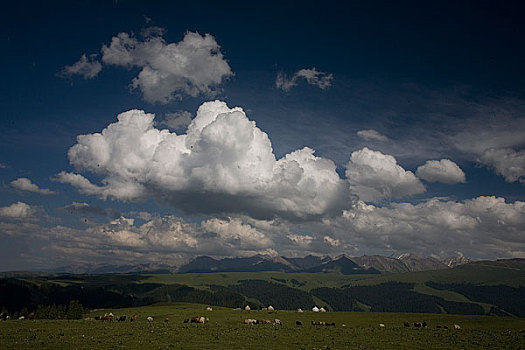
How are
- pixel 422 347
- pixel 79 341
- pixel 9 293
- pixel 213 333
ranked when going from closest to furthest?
pixel 79 341 < pixel 422 347 < pixel 213 333 < pixel 9 293

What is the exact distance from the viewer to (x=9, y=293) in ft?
568

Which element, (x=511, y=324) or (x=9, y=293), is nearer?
(x=511, y=324)

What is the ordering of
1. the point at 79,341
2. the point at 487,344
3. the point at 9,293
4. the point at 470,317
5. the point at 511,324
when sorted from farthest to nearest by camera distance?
the point at 9,293 → the point at 470,317 → the point at 511,324 → the point at 487,344 → the point at 79,341

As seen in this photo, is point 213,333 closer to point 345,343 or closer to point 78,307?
point 345,343

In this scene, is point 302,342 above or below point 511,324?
above

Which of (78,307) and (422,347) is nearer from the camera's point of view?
(422,347)

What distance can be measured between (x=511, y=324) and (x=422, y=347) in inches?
1757

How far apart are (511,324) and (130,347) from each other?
7040 centimetres

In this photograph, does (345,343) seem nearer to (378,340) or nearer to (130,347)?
(378,340)

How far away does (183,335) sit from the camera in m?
41.2

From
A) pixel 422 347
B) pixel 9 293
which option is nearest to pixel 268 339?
pixel 422 347

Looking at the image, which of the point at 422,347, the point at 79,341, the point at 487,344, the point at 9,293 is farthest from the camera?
the point at 9,293

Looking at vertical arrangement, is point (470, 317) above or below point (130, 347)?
below

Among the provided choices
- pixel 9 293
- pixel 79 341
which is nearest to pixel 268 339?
pixel 79 341
